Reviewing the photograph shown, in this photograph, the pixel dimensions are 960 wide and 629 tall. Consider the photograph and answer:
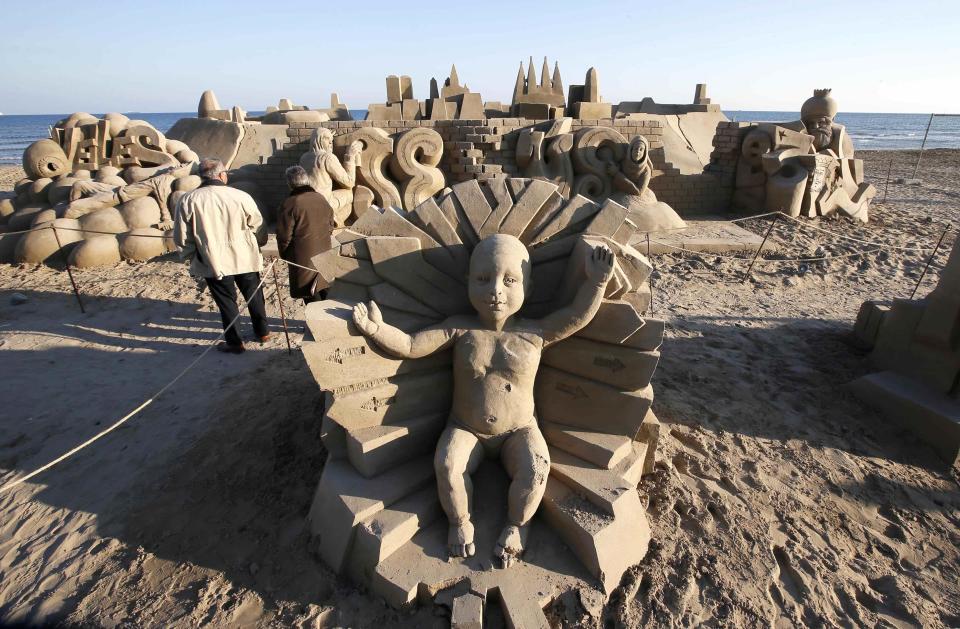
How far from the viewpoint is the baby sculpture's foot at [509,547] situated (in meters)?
2.15

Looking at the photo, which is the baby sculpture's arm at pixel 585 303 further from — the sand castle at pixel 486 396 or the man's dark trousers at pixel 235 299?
the man's dark trousers at pixel 235 299

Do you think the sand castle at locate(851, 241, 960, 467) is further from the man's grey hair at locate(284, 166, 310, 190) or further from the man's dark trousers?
the man's dark trousers

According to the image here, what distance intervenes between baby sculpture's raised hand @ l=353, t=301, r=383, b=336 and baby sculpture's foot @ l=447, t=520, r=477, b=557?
36.4 inches

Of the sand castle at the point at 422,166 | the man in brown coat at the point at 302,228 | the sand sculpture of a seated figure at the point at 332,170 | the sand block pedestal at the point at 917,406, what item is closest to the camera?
the sand block pedestal at the point at 917,406

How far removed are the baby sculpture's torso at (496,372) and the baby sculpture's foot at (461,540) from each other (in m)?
0.43

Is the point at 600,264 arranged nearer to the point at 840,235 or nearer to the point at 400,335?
the point at 400,335

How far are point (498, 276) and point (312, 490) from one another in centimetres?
161

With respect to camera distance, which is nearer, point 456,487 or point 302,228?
point 456,487

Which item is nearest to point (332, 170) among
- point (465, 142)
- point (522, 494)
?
point (465, 142)

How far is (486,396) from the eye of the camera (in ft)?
7.85

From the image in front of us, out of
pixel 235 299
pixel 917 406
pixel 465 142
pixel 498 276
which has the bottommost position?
pixel 917 406

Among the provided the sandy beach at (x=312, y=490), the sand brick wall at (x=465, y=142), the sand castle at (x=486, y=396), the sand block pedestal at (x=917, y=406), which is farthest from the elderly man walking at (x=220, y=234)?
the sand block pedestal at (x=917, y=406)

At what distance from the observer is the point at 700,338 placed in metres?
4.76

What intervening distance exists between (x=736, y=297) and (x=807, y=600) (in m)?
4.14
